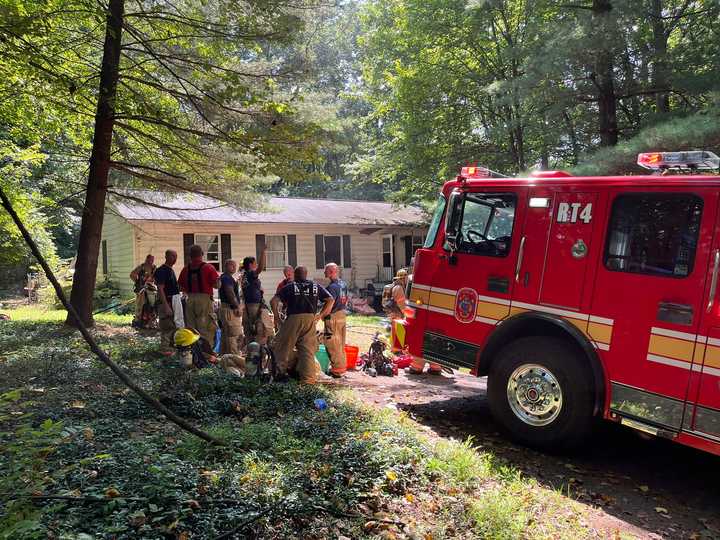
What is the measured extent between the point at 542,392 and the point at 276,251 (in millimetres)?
15238

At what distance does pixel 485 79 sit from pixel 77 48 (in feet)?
37.6

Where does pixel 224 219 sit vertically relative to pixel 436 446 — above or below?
above

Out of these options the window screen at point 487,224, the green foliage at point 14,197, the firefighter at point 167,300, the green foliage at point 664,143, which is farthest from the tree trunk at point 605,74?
the green foliage at point 14,197

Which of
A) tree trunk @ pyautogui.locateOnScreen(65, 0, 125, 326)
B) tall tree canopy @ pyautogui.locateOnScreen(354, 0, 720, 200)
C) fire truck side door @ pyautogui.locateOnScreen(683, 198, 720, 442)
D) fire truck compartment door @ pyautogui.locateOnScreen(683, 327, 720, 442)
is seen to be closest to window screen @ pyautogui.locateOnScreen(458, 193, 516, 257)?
fire truck side door @ pyautogui.locateOnScreen(683, 198, 720, 442)

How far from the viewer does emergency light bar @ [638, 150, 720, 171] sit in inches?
184

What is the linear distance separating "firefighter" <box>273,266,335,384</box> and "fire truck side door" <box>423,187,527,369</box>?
1752 mm

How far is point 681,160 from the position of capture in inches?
187

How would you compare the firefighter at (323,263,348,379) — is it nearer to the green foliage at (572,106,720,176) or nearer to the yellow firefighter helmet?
the yellow firefighter helmet

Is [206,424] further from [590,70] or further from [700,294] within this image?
[590,70]

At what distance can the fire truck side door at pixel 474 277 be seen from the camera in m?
5.37

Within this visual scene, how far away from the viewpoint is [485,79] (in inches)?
621

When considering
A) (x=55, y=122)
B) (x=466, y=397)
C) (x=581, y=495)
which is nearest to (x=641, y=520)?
(x=581, y=495)

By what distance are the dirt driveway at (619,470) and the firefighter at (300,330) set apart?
82 centimetres

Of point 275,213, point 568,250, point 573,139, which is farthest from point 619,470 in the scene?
point 573,139
